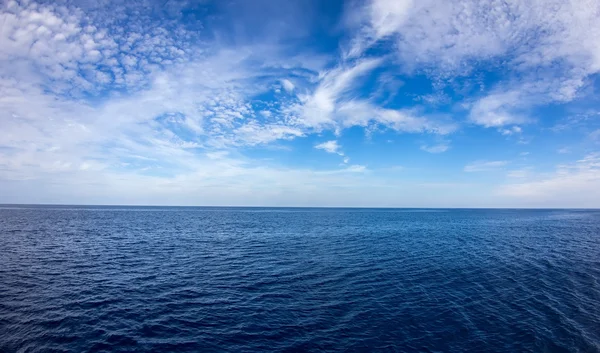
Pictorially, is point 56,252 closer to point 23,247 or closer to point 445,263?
point 23,247

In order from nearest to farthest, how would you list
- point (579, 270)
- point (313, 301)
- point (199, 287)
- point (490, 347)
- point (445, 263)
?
1. point (490, 347)
2. point (313, 301)
3. point (199, 287)
4. point (579, 270)
5. point (445, 263)

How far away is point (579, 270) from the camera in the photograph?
4247 centimetres

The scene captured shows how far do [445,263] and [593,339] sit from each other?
2490cm

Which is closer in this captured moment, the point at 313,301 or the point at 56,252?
the point at 313,301

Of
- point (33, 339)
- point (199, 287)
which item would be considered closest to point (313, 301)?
point (199, 287)

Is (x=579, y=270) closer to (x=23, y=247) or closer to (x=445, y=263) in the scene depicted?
(x=445, y=263)

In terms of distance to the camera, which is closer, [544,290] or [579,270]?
[544,290]

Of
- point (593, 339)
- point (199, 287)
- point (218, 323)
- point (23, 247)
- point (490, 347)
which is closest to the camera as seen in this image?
point (490, 347)

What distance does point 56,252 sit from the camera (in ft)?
162

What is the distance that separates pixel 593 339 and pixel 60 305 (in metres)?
43.9

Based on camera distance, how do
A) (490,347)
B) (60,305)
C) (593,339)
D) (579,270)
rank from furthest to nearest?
1. (579,270)
2. (60,305)
3. (593,339)
4. (490,347)

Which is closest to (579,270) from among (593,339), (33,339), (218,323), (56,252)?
(593,339)

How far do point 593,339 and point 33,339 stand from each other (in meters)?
40.5

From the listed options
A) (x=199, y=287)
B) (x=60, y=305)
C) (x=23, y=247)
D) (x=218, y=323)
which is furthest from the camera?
(x=23, y=247)
